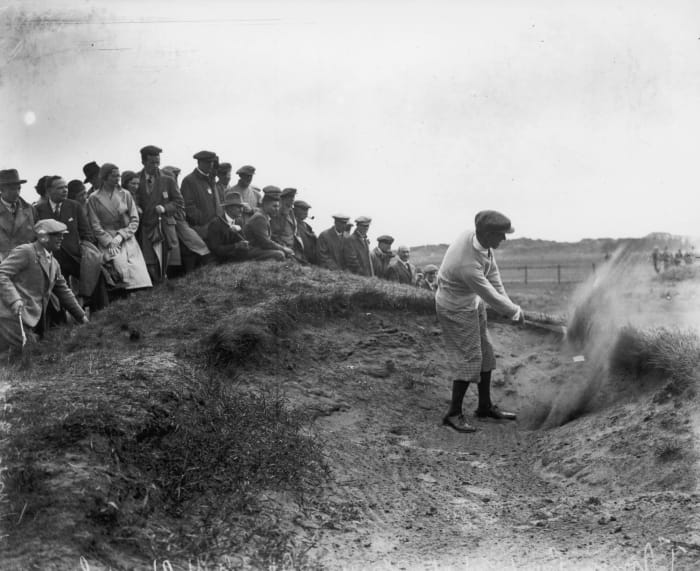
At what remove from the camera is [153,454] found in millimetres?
5199

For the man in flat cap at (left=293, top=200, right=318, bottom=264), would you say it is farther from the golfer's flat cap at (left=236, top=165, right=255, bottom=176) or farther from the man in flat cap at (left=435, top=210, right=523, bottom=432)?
the man in flat cap at (left=435, top=210, right=523, bottom=432)

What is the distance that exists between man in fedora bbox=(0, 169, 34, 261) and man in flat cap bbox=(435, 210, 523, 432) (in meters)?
4.87

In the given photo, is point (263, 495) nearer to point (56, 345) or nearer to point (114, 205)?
point (56, 345)

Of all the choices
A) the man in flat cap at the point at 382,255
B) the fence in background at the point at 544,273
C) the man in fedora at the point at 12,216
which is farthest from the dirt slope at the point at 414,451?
the fence in background at the point at 544,273

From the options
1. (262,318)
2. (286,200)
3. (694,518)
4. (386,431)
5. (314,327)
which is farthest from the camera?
(286,200)

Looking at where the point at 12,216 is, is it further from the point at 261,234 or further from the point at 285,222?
the point at 285,222

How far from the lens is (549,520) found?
5297mm

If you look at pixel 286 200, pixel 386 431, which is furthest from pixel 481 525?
pixel 286 200

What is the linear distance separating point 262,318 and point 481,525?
4.54 meters

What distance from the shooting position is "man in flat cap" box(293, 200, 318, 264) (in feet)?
48.5

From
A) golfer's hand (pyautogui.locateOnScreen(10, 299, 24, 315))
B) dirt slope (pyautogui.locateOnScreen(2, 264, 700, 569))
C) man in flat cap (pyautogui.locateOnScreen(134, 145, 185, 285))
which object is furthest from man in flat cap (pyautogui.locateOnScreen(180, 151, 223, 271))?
golfer's hand (pyautogui.locateOnScreen(10, 299, 24, 315))

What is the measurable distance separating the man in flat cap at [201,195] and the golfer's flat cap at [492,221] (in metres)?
5.62

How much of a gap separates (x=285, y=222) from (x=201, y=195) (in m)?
1.92

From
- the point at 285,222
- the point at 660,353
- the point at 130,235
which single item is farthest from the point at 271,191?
the point at 660,353
